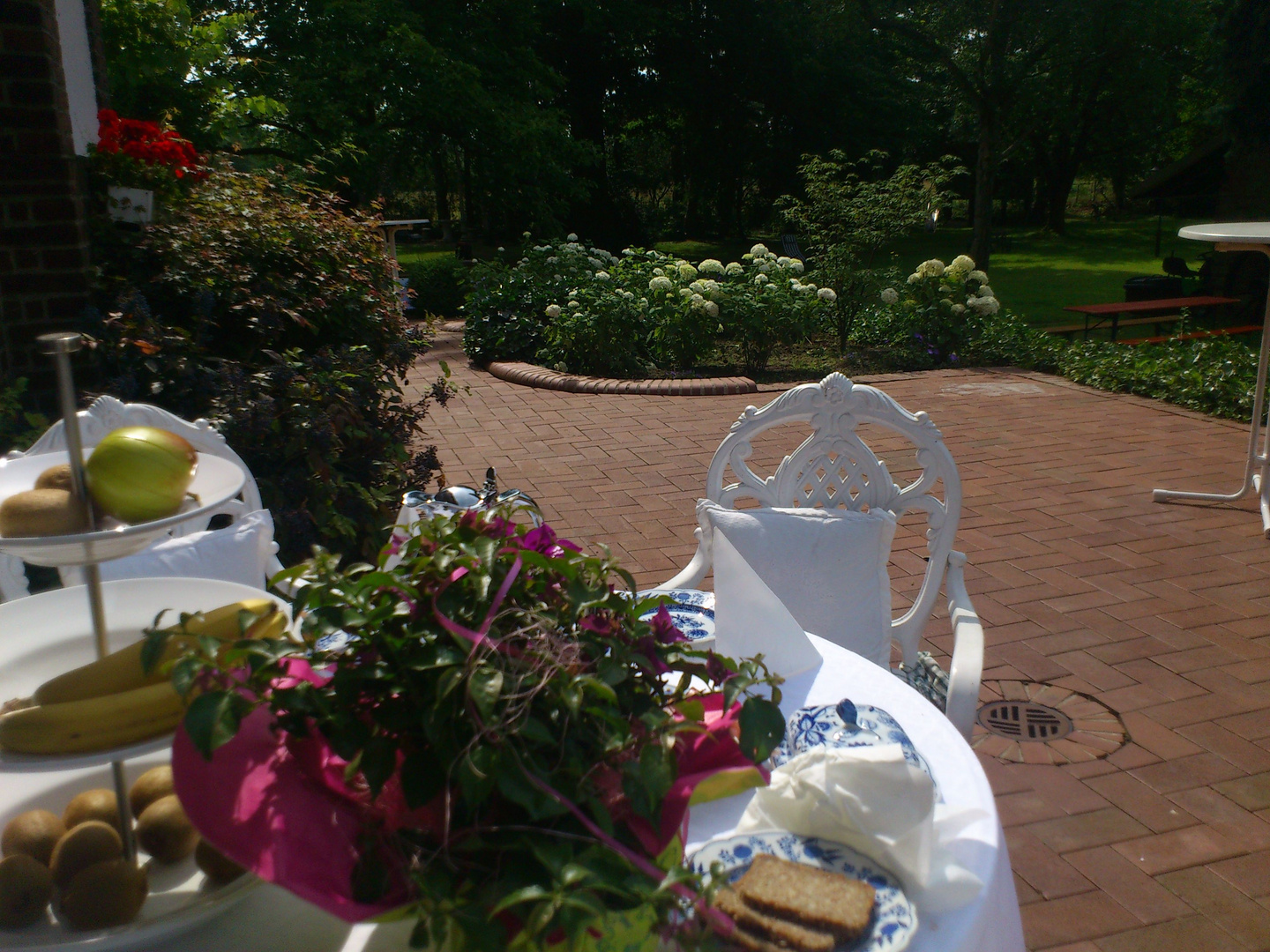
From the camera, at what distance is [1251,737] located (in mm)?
3041

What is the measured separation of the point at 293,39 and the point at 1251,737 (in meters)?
15.1

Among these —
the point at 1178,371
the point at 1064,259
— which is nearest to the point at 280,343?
the point at 1178,371

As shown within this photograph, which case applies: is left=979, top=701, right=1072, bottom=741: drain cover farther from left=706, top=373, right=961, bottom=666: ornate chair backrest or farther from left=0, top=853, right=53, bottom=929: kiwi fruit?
left=0, top=853, right=53, bottom=929: kiwi fruit

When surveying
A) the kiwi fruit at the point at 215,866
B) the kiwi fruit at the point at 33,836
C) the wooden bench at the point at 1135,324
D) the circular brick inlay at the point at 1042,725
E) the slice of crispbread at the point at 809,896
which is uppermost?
the kiwi fruit at the point at 33,836

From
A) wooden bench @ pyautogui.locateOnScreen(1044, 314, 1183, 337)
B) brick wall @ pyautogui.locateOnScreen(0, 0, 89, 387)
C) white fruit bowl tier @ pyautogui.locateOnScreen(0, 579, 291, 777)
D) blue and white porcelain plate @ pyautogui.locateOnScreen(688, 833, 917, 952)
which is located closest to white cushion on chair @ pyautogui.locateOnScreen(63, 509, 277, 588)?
white fruit bowl tier @ pyautogui.locateOnScreen(0, 579, 291, 777)

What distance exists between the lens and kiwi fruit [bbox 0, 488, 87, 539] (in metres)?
0.90

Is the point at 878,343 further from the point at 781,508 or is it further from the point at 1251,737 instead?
the point at 781,508

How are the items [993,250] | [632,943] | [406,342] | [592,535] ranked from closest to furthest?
[632,943]
[406,342]
[592,535]
[993,250]

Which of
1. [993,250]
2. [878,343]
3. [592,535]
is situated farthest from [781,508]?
[993,250]

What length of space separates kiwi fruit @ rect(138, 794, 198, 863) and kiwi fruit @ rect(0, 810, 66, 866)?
0.09 meters

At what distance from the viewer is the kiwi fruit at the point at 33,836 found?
1.04 meters

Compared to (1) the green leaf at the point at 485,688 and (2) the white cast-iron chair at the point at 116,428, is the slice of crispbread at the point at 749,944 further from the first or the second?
(2) the white cast-iron chair at the point at 116,428

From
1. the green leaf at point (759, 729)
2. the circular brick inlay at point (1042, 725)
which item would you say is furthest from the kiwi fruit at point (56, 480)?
the circular brick inlay at point (1042, 725)

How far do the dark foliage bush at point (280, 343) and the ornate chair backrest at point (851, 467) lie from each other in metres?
1.73
